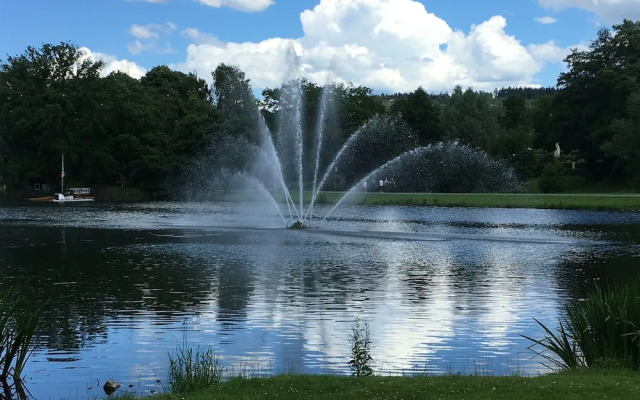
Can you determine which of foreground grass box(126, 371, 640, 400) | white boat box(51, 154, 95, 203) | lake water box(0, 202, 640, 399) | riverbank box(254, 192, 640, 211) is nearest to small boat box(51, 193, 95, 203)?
white boat box(51, 154, 95, 203)

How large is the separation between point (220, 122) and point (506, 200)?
48.2 metres

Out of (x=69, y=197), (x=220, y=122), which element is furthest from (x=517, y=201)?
(x=69, y=197)

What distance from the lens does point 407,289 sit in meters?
25.2

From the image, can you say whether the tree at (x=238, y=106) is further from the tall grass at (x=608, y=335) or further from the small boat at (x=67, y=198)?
the tall grass at (x=608, y=335)

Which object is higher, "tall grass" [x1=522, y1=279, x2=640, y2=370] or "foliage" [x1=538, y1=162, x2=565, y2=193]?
"foliage" [x1=538, y1=162, x2=565, y2=193]

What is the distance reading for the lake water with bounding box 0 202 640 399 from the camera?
614 inches

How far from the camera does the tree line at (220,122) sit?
102 meters

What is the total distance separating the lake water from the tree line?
5541 centimetres

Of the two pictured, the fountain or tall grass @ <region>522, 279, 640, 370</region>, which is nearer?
tall grass @ <region>522, 279, 640, 370</region>

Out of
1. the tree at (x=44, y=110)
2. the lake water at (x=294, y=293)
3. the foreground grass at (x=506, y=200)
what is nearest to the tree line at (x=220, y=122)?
the tree at (x=44, y=110)

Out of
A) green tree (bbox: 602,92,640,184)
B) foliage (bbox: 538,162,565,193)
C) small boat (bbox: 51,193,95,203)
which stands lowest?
small boat (bbox: 51,193,95,203)

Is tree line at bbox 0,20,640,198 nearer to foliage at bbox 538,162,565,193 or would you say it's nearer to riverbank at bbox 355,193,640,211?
foliage at bbox 538,162,565,193

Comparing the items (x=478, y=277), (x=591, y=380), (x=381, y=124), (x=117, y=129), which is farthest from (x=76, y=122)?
(x=591, y=380)

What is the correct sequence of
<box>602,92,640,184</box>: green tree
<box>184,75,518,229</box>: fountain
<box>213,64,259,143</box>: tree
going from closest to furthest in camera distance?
<box>602,92,640,184</box>: green tree → <box>184,75,518,229</box>: fountain → <box>213,64,259,143</box>: tree
